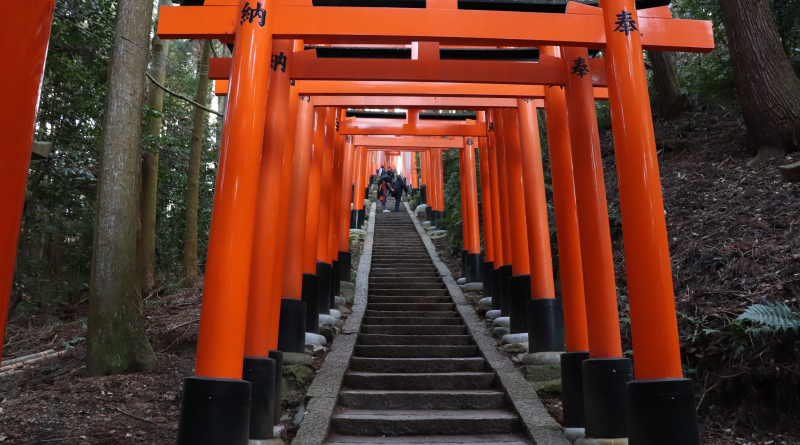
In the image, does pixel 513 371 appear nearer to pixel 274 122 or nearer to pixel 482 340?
pixel 482 340

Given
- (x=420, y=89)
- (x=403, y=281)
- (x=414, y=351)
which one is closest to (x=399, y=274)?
(x=403, y=281)

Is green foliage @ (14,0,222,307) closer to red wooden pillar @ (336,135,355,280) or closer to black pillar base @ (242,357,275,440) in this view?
red wooden pillar @ (336,135,355,280)

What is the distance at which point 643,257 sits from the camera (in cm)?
429

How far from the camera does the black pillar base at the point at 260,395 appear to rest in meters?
5.15

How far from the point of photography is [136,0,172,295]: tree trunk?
1107cm

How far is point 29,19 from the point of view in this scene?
134cm

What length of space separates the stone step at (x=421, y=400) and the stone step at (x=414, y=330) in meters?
2.64

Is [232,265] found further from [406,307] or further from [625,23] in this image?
[406,307]

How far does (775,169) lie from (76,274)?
49.0 ft

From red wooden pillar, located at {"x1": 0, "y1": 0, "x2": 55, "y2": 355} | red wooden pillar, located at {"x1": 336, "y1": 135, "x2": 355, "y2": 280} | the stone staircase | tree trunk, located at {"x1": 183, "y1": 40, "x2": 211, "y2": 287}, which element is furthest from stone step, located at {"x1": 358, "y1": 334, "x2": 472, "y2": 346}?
red wooden pillar, located at {"x1": 0, "y1": 0, "x2": 55, "y2": 355}

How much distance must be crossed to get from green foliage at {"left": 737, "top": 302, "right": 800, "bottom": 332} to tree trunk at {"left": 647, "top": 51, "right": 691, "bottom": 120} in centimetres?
870

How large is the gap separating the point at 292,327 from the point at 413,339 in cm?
204

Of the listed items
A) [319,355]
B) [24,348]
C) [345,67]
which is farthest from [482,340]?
[24,348]

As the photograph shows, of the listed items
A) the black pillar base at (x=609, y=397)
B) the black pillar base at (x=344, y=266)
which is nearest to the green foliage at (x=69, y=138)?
the black pillar base at (x=344, y=266)
